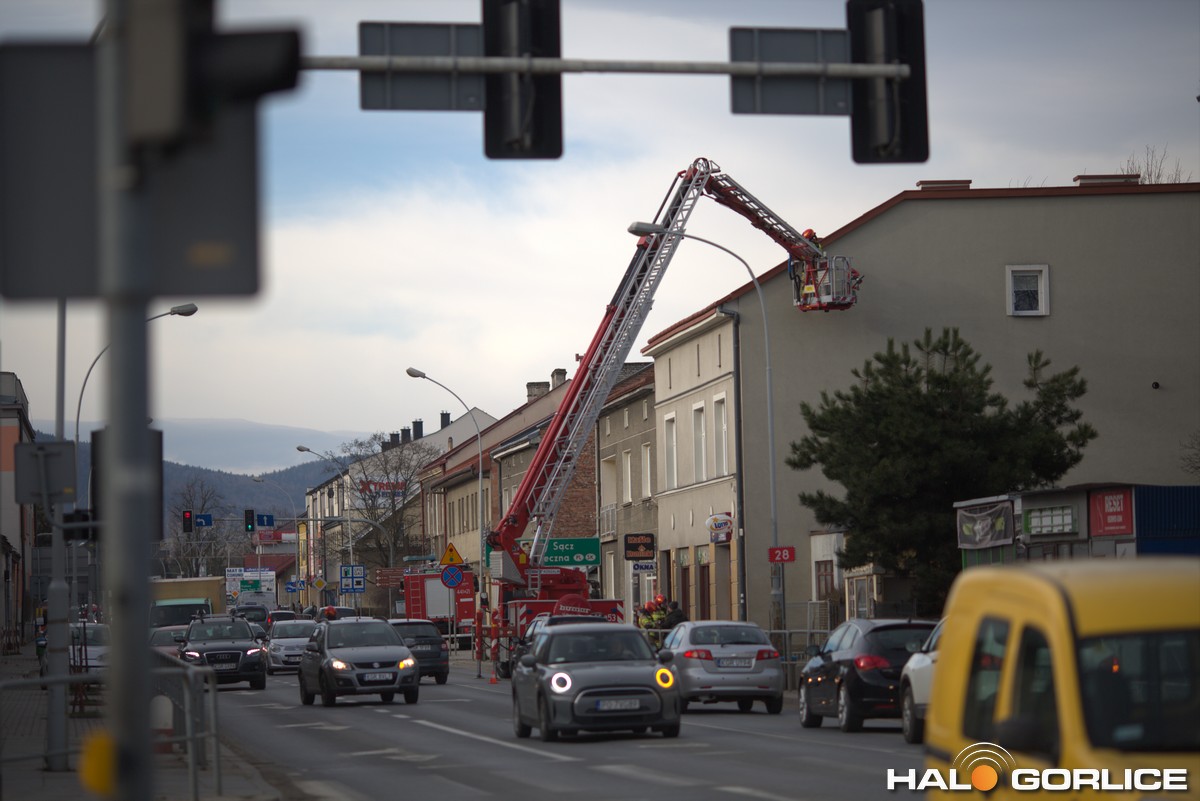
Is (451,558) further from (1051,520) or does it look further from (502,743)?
(502,743)

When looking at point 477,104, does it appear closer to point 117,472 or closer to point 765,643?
point 117,472

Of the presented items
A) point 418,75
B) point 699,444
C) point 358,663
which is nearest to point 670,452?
point 699,444

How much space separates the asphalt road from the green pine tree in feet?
12.9

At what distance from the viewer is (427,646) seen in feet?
139

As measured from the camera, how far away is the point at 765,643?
28828mm

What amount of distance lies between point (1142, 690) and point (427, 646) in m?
36.6

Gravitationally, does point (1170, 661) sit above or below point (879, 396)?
below

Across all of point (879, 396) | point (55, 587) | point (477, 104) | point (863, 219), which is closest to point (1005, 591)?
point (477, 104)

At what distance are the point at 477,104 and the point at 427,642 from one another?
30.8 meters

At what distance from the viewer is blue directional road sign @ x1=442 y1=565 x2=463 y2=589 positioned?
48259 mm

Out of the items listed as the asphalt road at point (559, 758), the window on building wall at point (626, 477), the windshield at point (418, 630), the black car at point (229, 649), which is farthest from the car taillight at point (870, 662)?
the window on building wall at point (626, 477)

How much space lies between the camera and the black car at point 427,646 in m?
42.0

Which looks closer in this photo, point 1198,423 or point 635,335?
point 635,335

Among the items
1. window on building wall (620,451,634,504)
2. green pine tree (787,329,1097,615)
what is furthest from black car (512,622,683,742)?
window on building wall (620,451,634,504)
